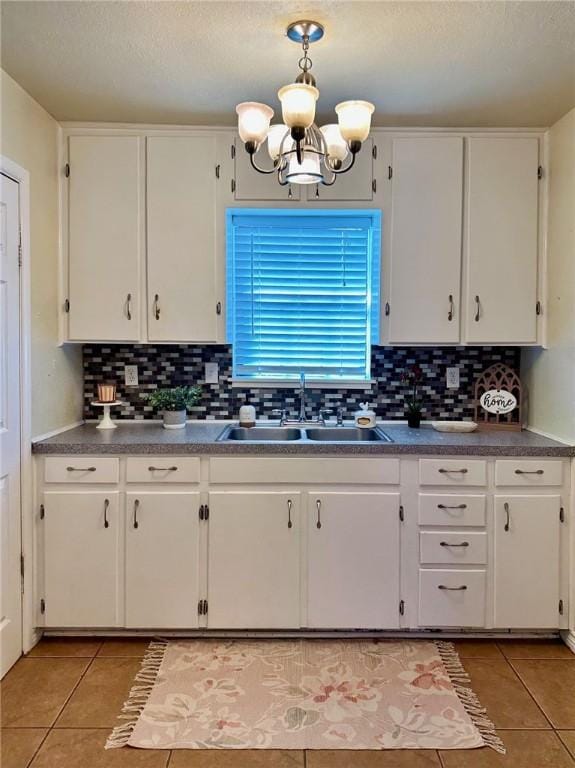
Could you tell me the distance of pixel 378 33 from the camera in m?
1.96

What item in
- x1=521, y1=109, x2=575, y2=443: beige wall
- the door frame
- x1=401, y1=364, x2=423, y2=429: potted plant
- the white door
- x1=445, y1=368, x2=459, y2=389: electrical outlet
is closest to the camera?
the white door

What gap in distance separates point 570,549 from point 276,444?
4.80 ft

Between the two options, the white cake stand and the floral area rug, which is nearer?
the floral area rug

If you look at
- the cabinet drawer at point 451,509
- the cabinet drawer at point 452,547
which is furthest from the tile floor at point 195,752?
the cabinet drawer at point 451,509

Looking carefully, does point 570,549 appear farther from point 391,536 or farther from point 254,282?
point 254,282

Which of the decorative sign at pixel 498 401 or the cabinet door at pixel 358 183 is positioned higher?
the cabinet door at pixel 358 183

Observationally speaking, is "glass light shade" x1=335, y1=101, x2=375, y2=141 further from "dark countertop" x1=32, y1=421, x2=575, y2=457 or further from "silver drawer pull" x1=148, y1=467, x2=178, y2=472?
"silver drawer pull" x1=148, y1=467, x2=178, y2=472

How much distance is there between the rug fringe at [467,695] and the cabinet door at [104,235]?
219cm

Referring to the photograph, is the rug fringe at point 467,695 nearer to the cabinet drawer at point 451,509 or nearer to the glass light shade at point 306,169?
the cabinet drawer at point 451,509

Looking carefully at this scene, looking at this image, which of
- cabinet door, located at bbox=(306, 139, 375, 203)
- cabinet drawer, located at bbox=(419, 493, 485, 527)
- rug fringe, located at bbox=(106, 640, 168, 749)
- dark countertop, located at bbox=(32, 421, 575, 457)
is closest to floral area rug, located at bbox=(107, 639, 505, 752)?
rug fringe, located at bbox=(106, 640, 168, 749)

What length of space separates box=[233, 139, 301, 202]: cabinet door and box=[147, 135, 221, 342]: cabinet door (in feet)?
0.40

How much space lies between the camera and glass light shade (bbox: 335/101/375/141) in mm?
1791

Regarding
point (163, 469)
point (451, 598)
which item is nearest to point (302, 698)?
point (451, 598)

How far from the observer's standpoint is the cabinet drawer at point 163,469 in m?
2.50
